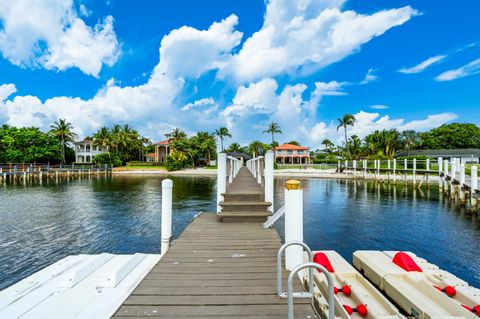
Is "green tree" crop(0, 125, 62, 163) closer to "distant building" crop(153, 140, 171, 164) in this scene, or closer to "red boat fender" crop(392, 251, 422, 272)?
"distant building" crop(153, 140, 171, 164)

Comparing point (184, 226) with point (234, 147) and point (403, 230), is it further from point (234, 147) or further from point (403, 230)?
point (234, 147)

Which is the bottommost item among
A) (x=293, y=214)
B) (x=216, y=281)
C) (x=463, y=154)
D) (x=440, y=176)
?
(x=440, y=176)

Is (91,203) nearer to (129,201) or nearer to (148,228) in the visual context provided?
(129,201)

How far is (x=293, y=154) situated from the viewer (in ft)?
233

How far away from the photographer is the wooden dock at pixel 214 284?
2435 millimetres

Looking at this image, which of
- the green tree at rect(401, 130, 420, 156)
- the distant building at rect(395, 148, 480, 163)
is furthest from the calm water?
the green tree at rect(401, 130, 420, 156)

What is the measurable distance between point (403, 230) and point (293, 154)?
60579 mm

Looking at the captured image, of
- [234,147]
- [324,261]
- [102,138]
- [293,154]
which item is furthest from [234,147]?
[324,261]

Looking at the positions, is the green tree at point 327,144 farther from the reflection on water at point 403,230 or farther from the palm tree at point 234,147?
the reflection on water at point 403,230

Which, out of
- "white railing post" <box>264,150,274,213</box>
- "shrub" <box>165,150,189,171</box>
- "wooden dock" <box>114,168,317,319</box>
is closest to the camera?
"wooden dock" <box>114,168,317,319</box>

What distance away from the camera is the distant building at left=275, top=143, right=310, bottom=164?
232 ft

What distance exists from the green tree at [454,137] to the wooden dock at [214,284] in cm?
8253

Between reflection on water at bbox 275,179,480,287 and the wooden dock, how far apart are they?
5444 mm

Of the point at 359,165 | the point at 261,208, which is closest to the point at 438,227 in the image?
the point at 261,208
